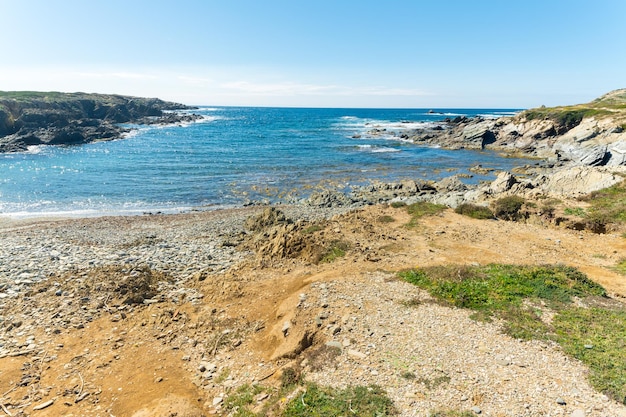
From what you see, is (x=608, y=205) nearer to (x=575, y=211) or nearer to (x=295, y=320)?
(x=575, y=211)

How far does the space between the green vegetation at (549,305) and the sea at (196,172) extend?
78.9 feet

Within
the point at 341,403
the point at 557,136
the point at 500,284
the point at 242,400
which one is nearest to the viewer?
the point at 341,403

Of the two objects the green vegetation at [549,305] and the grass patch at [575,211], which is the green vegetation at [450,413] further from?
the grass patch at [575,211]

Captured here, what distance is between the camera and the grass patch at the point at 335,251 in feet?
59.1

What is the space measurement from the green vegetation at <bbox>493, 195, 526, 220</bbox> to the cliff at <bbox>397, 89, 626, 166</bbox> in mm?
24185

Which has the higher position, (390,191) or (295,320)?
(390,191)

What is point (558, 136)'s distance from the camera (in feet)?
220

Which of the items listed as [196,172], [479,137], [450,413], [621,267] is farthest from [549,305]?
[479,137]

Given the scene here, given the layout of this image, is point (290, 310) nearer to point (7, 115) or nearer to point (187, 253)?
point (187, 253)

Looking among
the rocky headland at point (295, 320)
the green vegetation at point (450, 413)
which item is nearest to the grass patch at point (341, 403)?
the rocky headland at point (295, 320)

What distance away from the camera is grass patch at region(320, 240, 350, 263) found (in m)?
18.0

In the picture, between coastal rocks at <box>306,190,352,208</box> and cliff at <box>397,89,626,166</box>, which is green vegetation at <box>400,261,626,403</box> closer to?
coastal rocks at <box>306,190,352,208</box>

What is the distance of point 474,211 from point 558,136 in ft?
186

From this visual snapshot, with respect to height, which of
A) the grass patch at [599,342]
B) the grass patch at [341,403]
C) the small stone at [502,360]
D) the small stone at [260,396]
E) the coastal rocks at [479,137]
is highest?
the coastal rocks at [479,137]
